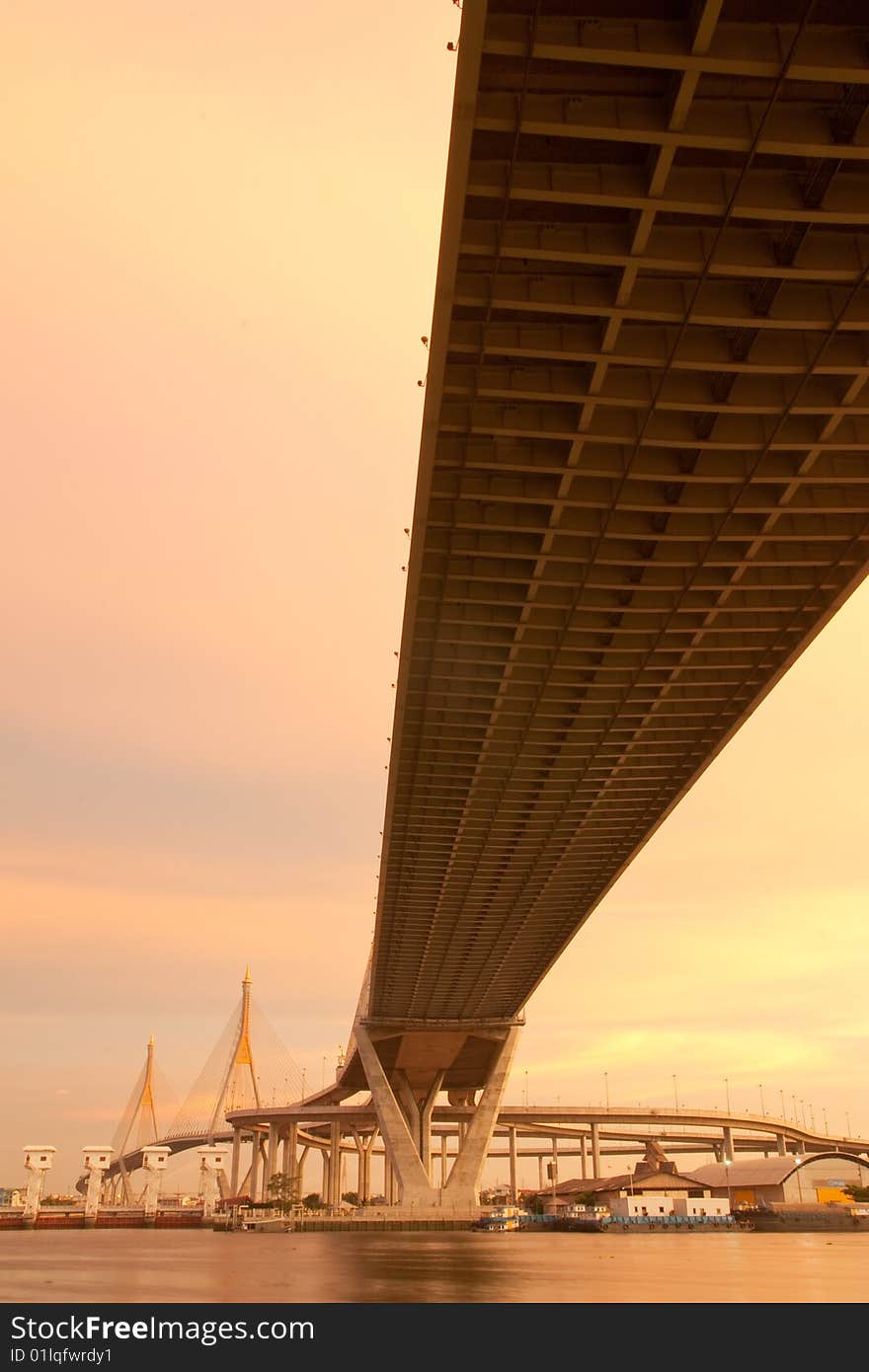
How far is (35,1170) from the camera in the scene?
4350 inches

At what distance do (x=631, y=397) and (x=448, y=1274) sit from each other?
1030 inches

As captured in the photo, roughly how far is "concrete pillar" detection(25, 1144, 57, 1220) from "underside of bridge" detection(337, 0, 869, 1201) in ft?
279

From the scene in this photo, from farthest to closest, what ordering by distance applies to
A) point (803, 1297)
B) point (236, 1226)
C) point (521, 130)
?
point (236, 1226) < point (803, 1297) < point (521, 130)

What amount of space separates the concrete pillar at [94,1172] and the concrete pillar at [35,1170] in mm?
6765

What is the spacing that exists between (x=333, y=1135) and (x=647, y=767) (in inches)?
4516

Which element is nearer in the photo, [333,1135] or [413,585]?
[413,585]

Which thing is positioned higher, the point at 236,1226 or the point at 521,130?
the point at 521,130

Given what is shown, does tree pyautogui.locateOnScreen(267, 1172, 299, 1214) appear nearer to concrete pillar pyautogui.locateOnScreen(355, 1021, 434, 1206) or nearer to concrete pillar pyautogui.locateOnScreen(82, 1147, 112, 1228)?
concrete pillar pyautogui.locateOnScreen(82, 1147, 112, 1228)

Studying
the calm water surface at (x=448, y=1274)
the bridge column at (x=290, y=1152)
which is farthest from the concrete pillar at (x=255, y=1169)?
the calm water surface at (x=448, y=1274)

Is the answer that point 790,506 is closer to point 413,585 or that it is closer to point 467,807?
point 413,585

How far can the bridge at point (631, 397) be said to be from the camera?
15.8 metres
